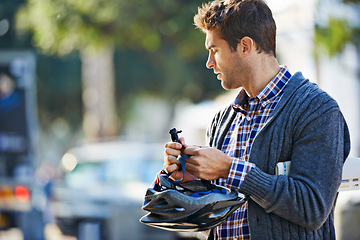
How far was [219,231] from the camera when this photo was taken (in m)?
2.81

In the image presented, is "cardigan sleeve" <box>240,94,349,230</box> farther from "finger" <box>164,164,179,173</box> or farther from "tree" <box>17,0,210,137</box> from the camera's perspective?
"tree" <box>17,0,210,137</box>

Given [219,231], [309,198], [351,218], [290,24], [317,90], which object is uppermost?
[290,24]

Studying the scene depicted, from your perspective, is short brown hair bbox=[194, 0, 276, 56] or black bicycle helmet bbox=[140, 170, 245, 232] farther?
short brown hair bbox=[194, 0, 276, 56]

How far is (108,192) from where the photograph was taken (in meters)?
9.02

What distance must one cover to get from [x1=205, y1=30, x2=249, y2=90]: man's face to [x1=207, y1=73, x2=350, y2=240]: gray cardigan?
0.79 ft

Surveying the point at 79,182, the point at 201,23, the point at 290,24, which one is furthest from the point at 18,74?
the point at 201,23

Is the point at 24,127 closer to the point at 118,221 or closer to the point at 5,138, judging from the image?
the point at 5,138

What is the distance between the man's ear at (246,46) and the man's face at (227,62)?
2 cm

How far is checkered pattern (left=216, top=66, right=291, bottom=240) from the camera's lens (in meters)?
2.74

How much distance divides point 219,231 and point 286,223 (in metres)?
0.36

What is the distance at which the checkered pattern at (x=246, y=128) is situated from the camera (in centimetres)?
274

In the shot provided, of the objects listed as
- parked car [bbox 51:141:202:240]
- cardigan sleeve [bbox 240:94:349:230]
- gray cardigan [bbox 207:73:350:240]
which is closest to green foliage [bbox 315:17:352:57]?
parked car [bbox 51:141:202:240]

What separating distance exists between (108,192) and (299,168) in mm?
6742

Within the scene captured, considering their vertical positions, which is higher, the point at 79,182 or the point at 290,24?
the point at 290,24
